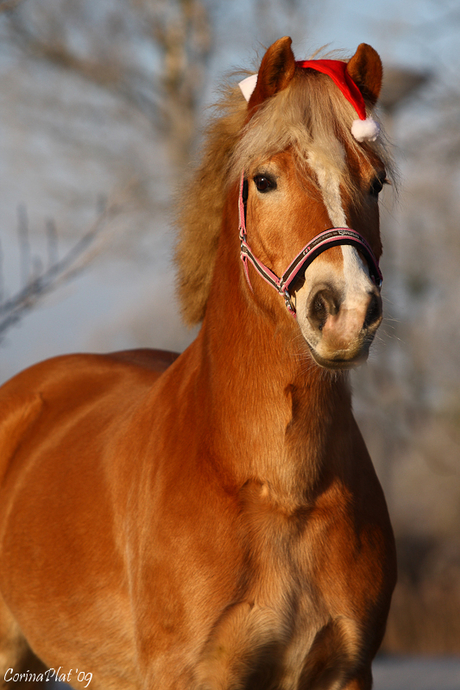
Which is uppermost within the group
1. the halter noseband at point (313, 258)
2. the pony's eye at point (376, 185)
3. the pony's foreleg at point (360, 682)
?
the pony's eye at point (376, 185)

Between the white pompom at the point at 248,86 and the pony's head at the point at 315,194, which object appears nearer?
the pony's head at the point at 315,194

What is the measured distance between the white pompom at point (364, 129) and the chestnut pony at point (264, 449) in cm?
3

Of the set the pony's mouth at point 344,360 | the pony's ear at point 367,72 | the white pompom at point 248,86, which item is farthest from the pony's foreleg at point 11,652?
the pony's ear at point 367,72

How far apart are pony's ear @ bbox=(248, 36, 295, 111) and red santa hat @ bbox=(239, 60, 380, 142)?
4.1 inches

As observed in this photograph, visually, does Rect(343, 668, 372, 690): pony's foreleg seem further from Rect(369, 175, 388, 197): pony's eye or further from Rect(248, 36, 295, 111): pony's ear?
Rect(248, 36, 295, 111): pony's ear

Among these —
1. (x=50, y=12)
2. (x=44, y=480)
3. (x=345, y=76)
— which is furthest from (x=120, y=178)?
(x=345, y=76)

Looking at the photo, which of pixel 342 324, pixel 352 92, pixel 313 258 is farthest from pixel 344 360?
pixel 352 92

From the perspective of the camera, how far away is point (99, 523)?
2297 millimetres

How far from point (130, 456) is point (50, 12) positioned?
8261 millimetres

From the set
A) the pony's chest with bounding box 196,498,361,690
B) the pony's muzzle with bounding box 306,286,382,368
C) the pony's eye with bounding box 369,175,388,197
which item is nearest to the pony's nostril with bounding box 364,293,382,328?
the pony's muzzle with bounding box 306,286,382,368

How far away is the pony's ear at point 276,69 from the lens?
1.81 metres

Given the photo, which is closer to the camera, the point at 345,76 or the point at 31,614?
the point at 345,76

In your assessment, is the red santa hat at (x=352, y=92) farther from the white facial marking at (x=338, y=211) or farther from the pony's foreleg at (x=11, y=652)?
the pony's foreleg at (x=11, y=652)

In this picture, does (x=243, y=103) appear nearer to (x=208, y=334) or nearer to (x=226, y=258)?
(x=226, y=258)
